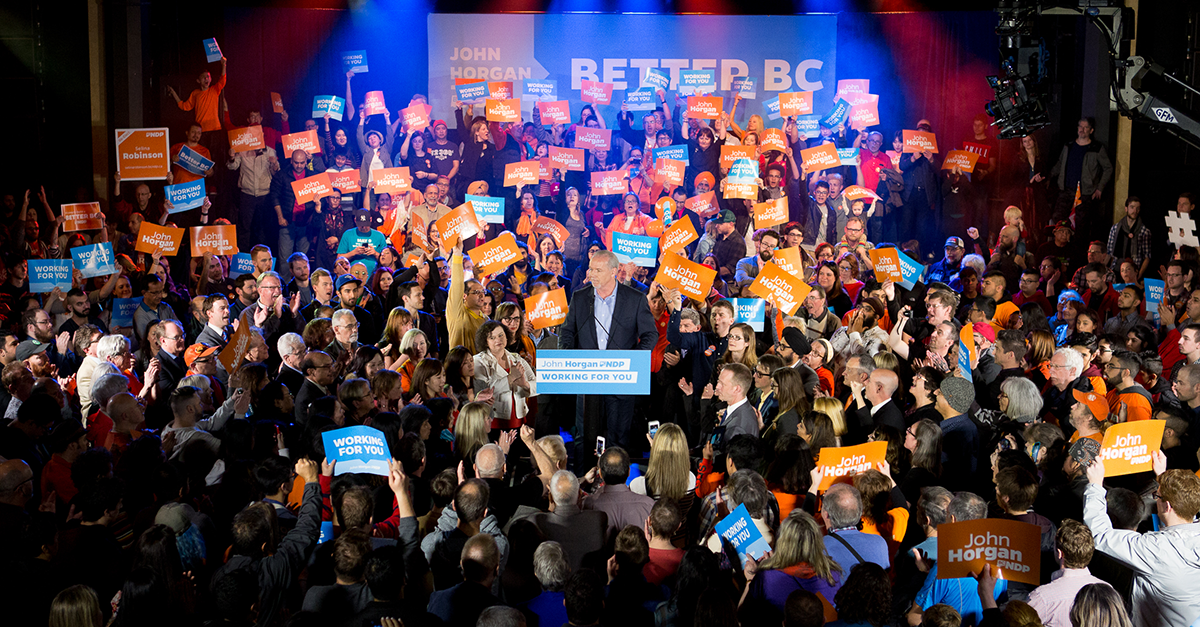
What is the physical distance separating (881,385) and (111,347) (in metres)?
6.01

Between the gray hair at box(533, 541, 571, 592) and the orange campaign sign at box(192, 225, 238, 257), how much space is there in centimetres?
904

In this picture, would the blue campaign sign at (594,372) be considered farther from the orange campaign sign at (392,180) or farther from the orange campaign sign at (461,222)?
the orange campaign sign at (392,180)

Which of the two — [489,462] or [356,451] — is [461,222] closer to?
[356,451]

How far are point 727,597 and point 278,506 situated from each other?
8.85ft

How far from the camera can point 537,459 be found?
18.9 ft

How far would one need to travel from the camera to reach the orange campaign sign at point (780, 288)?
354 inches

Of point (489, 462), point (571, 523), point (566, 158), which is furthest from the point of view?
point (566, 158)

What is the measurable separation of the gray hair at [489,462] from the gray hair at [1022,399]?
12.2ft

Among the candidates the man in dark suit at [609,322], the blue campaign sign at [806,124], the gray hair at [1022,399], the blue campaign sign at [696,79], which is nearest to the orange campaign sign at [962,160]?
the blue campaign sign at [806,124]

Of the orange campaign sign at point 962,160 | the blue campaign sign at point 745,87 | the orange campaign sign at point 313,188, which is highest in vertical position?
the blue campaign sign at point 745,87

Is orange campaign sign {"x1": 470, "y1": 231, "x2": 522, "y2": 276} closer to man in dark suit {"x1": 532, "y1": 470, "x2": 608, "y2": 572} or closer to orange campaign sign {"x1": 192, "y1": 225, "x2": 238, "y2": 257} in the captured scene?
orange campaign sign {"x1": 192, "y1": 225, "x2": 238, "y2": 257}

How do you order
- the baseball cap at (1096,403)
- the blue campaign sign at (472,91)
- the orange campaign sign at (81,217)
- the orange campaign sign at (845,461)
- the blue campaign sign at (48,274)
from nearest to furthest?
the orange campaign sign at (845,461)
the baseball cap at (1096,403)
the blue campaign sign at (48,274)
the orange campaign sign at (81,217)
the blue campaign sign at (472,91)

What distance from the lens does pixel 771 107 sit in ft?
58.5

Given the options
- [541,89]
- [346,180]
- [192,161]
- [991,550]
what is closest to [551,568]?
[991,550]
